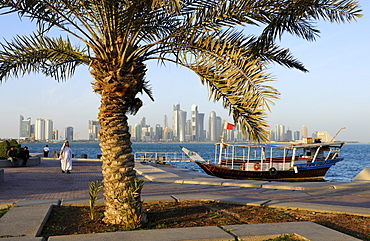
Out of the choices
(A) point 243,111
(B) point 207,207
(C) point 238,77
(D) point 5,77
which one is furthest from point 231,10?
(D) point 5,77

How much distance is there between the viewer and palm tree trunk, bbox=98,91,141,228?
6859mm

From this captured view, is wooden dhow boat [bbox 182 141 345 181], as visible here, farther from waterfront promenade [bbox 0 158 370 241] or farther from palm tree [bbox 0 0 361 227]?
palm tree [bbox 0 0 361 227]

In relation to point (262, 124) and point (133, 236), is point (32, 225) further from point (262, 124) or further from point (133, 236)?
point (262, 124)

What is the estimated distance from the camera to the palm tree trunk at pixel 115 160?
270 inches

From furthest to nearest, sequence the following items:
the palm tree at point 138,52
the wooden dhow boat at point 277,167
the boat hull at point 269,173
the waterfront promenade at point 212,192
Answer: the boat hull at point 269,173 → the wooden dhow boat at point 277,167 → the waterfront promenade at point 212,192 → the palm tree at point 138,52

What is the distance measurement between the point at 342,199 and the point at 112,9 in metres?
8.82

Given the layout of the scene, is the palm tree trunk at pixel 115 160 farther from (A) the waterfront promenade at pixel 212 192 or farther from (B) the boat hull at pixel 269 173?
(B) the boat hull at pixel 269 173

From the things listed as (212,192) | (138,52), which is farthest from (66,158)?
(138,52)

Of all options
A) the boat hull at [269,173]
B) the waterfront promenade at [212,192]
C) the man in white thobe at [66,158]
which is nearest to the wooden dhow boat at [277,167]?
the boat hull at [269,173]

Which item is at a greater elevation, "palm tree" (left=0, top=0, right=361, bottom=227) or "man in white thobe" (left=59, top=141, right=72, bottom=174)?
"palm tree" (left=0, top=0, right=361, bottom=227)

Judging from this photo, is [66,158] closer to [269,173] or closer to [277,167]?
[269,173]

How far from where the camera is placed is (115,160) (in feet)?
22.5

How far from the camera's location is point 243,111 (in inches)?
294

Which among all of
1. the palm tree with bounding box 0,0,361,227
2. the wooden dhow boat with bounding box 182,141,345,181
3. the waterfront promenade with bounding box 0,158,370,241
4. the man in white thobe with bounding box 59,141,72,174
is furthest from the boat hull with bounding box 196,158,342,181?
the palm tree with bounding box 0,0,361,227
